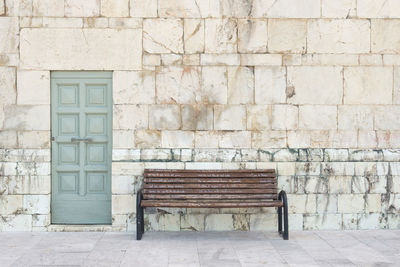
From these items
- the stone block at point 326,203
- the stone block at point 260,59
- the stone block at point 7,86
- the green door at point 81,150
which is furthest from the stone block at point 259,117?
the stone block at point 7,86

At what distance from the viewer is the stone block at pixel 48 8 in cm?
681

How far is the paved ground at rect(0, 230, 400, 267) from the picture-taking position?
531cm

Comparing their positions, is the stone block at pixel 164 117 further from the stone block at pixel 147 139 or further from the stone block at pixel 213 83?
the stone block at pixel 213 83

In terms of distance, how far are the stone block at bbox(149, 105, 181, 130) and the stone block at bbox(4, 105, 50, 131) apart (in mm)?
1514

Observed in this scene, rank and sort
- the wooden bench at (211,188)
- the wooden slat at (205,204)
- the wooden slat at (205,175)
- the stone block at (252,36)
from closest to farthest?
1. the wooden slat at (205,204)
2. the wooden bench at (211,188)
3. the wooden slat at (205,175)
4. the stone block at (252,36)

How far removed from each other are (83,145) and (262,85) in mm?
2772

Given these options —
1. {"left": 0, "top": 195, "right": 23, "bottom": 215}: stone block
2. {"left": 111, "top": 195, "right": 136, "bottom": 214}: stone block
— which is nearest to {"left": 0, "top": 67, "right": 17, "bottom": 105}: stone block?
{"left": 0, "top": 195, "right": 23, "bottom": 215}: stone block

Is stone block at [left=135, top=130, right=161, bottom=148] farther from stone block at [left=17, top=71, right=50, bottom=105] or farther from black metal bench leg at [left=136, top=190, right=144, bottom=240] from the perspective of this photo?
stone block at [left=17, top=71, right=50, bottom=105]

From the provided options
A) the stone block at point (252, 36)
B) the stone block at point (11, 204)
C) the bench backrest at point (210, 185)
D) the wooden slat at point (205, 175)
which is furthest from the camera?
the stone block at point (252, 36)

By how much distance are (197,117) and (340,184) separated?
231 centimetres

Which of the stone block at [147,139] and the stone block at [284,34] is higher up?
the stone block at [284,34]

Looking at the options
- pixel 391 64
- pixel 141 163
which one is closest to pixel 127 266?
pixel 141 163

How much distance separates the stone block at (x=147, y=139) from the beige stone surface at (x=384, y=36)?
11.3 ft

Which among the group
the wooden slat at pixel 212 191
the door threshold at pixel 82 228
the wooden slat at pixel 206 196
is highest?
the wooden slat at pixel 212 191
